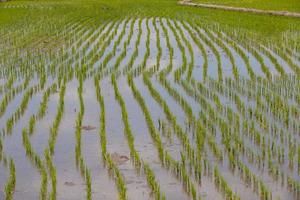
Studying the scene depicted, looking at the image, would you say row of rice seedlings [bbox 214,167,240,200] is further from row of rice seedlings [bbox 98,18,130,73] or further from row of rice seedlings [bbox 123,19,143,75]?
row of rice seedlings [bbox 98,18,130,73]

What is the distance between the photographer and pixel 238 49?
35.9 ft

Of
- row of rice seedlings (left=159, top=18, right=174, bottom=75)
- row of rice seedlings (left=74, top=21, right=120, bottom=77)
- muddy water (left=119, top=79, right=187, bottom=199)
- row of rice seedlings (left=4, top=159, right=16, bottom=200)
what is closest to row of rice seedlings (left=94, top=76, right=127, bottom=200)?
muddy water (left=119, top=79, right=187, bottom=199)

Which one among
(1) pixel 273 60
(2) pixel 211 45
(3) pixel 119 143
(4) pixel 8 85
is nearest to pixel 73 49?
(2) pixel 211 45

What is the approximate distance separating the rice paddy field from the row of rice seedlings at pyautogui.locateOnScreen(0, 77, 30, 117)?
0.06ft

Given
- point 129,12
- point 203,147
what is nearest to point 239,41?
point 203,147

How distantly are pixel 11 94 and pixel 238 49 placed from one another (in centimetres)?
497

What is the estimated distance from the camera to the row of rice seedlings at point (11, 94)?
6.96 metres

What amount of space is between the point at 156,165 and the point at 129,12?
17008mm

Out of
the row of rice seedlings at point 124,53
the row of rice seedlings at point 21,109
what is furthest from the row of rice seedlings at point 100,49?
the row of rice seedlings at point 21,109

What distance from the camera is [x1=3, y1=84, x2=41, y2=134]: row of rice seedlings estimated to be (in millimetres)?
6105

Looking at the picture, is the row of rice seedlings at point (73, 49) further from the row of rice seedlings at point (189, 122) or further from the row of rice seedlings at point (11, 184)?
the row of rice seedlings at point (11, 184)

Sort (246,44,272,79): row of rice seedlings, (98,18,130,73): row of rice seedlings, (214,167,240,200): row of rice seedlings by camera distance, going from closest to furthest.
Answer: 1. (214,167,240,200): row of rice seedlings
2. (246,44,272,79): row of rice seedlings
3. (98,18,130,73): row of rice seedlings

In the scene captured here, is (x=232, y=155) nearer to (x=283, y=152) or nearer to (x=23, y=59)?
(x=283, y=152)

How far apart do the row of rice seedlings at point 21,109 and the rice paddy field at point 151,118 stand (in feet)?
0.08
